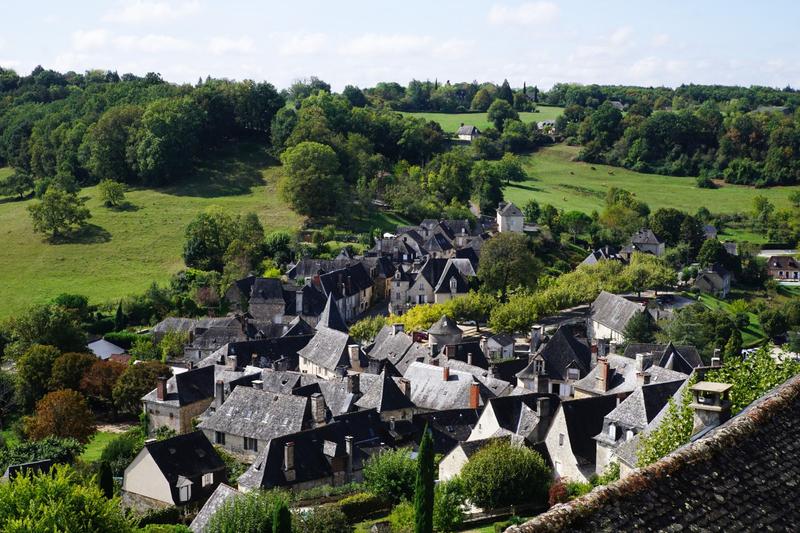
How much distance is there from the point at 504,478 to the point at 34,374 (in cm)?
4117

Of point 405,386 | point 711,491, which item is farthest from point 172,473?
point 711,491

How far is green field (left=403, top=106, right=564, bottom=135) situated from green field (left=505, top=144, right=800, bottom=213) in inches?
965

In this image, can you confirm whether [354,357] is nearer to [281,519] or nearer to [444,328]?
[444,328]

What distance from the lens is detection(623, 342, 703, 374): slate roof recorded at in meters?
52.6

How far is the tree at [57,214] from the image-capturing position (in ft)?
342

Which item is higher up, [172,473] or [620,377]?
[620,377]

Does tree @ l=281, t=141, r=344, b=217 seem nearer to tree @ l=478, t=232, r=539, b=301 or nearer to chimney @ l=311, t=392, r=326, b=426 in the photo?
tree @ l=478, t=232, r=539, b=301

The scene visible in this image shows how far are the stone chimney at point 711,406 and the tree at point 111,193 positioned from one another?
110203mm

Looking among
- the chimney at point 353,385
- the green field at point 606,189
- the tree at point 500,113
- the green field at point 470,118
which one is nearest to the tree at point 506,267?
the chimney at point 353,385

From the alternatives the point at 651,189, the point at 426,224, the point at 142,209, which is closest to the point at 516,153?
the point at 651,189

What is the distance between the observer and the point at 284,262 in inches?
3834

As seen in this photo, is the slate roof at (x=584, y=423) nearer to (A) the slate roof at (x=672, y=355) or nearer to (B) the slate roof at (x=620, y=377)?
(B) the slate roof at (x=620, y=377)

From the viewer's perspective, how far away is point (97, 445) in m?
55.4

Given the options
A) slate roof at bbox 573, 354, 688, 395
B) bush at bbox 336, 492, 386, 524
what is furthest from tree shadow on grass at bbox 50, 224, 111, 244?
bush at bbox 336, 492, 386, 524
